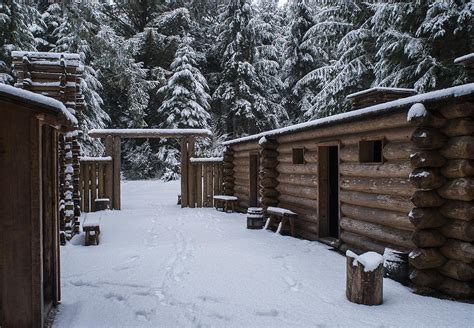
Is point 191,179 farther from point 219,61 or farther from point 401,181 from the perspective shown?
point 219,61

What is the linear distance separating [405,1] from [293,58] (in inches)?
476

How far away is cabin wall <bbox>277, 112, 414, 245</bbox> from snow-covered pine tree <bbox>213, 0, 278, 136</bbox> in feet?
52.1

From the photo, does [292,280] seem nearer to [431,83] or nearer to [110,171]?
[431,83]

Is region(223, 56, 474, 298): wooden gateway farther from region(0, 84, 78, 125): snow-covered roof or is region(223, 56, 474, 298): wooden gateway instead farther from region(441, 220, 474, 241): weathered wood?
region(0, 84, 78, 125): snow-covered roof

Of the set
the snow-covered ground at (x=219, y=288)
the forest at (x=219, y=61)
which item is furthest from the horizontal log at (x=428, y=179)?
the forest at (x=219, y=61)

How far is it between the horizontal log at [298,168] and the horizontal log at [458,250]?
4.25 m

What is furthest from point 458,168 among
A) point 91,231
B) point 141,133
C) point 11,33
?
point 11,33

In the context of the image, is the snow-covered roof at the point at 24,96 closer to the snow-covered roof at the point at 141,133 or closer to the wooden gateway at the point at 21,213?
the wooden gateway at the point at 21,213

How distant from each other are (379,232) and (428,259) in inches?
62.9

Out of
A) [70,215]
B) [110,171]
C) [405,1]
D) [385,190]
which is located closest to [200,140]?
[110,171]

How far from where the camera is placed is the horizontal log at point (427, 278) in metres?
5.59

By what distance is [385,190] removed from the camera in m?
6.95

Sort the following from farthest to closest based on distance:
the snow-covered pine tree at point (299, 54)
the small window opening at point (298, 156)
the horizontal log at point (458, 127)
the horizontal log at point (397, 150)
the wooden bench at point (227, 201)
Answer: the snow-covered pine tree at point (299, 54) → the wooden bench at point (227, 201) → the small window opening at point (298, 156) → the horizontal log at point (397, 150) → the horizontal log at point (458, 127)

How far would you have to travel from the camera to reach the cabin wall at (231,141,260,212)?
1489 centimetres
